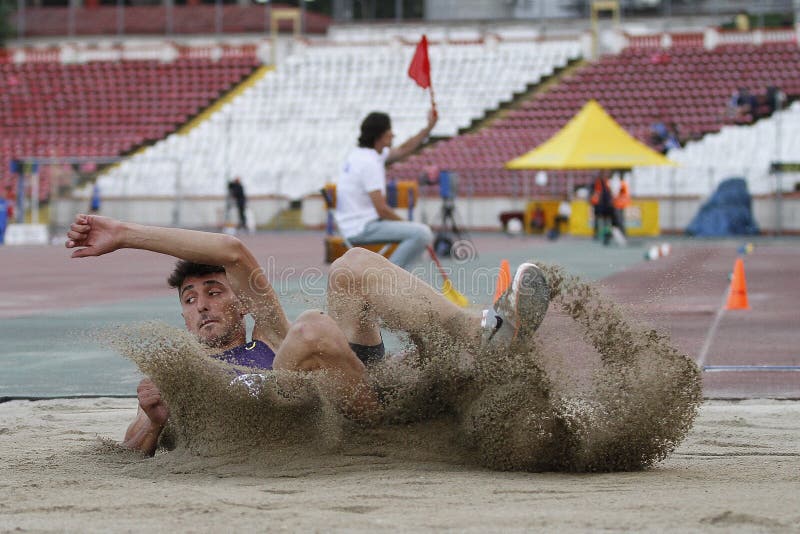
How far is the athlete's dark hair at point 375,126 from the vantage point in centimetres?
1011

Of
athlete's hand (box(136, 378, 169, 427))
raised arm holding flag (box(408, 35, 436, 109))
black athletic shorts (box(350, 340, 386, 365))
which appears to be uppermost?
raised arm holding flag (box(408, 35, 436, 109))

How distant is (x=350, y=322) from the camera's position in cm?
479

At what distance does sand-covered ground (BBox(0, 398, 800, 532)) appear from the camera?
12.0ft

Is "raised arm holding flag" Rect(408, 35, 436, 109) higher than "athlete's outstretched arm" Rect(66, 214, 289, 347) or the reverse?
higher

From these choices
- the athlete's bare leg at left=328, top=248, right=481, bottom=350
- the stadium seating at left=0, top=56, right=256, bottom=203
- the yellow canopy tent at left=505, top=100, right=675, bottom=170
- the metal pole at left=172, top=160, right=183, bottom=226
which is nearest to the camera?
the athlete's bare leg at left=328, top=248, right=481, bottom=350

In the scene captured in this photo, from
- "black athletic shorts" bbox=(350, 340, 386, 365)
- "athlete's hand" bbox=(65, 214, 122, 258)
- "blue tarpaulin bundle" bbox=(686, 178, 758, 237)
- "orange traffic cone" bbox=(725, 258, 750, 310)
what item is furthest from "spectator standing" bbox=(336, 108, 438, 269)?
"blue tarpaulin bundle" bbox=(686, 178, 758, 237)

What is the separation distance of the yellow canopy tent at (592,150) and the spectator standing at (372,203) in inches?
670

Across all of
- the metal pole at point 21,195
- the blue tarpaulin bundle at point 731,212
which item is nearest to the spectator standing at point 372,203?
the metal pole at point 21,195

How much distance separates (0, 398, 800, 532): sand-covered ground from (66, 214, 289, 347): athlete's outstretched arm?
0.57 meters

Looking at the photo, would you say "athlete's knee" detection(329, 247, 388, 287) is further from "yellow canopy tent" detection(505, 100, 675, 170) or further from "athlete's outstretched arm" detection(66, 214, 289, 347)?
"yellow canopy tent" detection(505, 100, 675, 170)

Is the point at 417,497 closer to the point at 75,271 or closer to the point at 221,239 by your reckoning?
the point at 221,239

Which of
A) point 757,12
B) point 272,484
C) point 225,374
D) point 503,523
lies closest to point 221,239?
point 225,374

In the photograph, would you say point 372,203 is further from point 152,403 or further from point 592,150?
point 592,150

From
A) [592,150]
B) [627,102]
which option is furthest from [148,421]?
[627,102]
